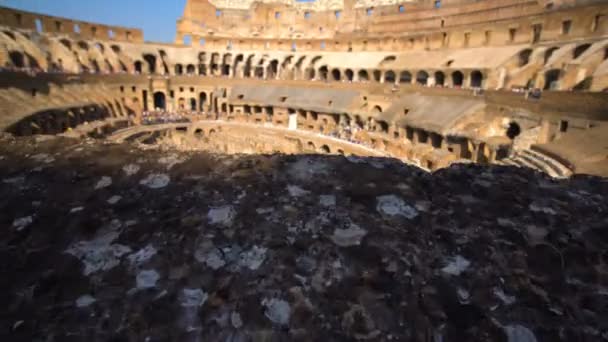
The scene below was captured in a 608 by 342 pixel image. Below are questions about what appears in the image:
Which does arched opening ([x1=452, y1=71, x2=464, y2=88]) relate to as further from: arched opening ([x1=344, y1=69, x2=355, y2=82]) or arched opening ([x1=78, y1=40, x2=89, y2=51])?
arched opening ([x1=78, y1=40, x2=89, y2=51])

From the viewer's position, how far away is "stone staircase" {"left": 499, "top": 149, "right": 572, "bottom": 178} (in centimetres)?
1162

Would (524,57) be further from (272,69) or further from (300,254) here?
(300,254)

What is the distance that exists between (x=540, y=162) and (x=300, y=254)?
565 inches

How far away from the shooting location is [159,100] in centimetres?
3950

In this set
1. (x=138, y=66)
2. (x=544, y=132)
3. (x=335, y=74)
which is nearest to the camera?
(x=544, y=132)

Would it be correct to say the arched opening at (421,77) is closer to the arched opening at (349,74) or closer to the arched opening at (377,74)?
the arched opening at (377,74)

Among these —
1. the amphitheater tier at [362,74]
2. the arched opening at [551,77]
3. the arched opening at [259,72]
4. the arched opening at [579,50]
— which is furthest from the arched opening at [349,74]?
the arched opening at [579,50]

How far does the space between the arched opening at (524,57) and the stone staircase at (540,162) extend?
13.6m

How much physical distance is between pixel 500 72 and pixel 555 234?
87.2 feet

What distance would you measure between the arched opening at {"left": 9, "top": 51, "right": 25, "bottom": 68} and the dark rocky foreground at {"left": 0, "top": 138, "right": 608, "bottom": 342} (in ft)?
106

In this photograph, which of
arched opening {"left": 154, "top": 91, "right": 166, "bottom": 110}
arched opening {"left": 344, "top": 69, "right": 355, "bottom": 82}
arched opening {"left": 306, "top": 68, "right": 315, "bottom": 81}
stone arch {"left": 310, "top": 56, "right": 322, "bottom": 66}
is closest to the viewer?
arched opening {"left": 344, "top": 69, "right": 355, "bottom": 82}

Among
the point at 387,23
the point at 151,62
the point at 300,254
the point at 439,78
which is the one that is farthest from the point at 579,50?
the point at 151,62

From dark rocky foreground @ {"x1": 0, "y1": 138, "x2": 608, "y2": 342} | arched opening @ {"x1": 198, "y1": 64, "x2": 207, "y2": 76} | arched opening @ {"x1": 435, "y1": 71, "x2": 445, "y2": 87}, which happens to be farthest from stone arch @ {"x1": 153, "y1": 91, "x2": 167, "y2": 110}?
dark rocky foreground @ {"x1": 0, "y1": 138, "x2": 608, "y2": 342}

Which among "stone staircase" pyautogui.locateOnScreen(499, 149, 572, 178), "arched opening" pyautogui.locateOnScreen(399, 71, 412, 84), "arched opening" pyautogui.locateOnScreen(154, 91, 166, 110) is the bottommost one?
"stone staircase" pyautogui.locateOnScreen(499, 149, 572, 178)
